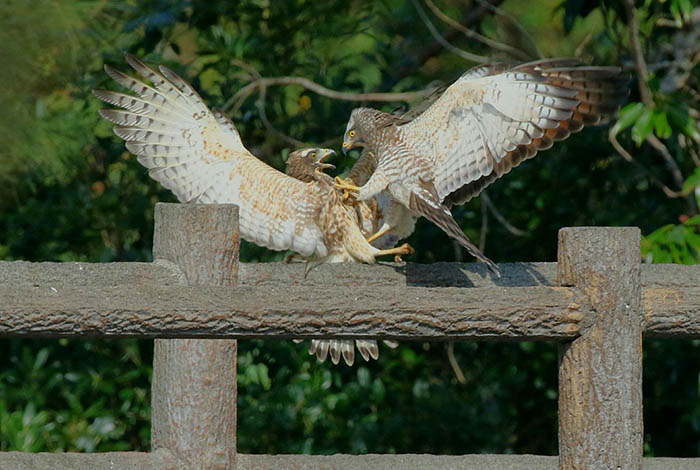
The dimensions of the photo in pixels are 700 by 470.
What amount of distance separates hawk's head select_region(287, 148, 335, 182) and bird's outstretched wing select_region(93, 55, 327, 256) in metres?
0.12

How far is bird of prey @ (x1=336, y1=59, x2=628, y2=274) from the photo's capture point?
8.39 feet

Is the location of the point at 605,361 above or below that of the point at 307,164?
below

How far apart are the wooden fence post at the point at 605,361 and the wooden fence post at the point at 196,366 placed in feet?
1.95

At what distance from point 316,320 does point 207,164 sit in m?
1.40

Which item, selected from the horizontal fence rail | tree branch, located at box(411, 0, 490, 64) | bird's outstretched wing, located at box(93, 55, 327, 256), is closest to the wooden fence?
the horizontal fence rail

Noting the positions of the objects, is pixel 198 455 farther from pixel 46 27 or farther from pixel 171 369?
pixel 46 27

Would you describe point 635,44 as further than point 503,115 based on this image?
Yes

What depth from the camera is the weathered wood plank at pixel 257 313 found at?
1.53 metres

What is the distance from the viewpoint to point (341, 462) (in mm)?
1784

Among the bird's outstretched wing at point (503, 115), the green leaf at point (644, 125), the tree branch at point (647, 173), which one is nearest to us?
the bird's outstretched wing at point (503, 115)

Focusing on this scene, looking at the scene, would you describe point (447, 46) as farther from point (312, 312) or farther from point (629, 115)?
point (312, 312)

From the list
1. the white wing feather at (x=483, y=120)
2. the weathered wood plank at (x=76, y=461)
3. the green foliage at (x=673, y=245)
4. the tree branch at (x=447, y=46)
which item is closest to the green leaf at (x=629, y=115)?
the green foliage at (x=673, y=245)

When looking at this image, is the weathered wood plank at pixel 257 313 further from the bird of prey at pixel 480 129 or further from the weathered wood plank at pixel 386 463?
the bird of prey at pixel 480 129

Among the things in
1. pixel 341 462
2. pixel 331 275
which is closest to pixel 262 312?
pixel 341 462
